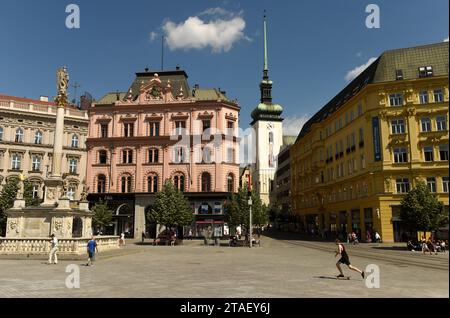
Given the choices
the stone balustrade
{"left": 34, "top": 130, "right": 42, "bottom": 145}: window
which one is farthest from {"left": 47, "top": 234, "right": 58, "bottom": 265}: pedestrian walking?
{"left": 34, "top": 130, "right": 42, "bottom": 145}: window

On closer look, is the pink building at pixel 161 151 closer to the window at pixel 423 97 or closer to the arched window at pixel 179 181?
the arched window at pixel 179 181

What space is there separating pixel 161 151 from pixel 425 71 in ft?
117

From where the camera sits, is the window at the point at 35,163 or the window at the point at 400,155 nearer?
the window at the point at 400,155

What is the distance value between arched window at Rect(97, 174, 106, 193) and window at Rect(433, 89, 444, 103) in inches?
1751

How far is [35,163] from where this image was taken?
197ft

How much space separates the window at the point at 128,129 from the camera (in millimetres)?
59469

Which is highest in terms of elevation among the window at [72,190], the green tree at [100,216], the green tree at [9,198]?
the window at [72,190]

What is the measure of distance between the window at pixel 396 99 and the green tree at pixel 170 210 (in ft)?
86.5

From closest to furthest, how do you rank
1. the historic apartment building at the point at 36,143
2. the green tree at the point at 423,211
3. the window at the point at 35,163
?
the green tree at the point at 423,211 → the historic apartment building at the point at 36,143 → the window at the point at 35,163

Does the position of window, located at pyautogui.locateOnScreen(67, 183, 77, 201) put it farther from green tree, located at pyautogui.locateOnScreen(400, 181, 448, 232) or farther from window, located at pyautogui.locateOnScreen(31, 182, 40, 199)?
green tree, located at pyautogui.locateOnScreen(400, 181, 448, 232)

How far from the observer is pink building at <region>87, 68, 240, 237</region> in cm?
5597

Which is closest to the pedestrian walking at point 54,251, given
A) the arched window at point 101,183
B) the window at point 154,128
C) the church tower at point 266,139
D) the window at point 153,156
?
the window at point 153,156

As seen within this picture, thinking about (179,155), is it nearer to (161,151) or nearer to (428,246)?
(161,151)

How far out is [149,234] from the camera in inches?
2202
